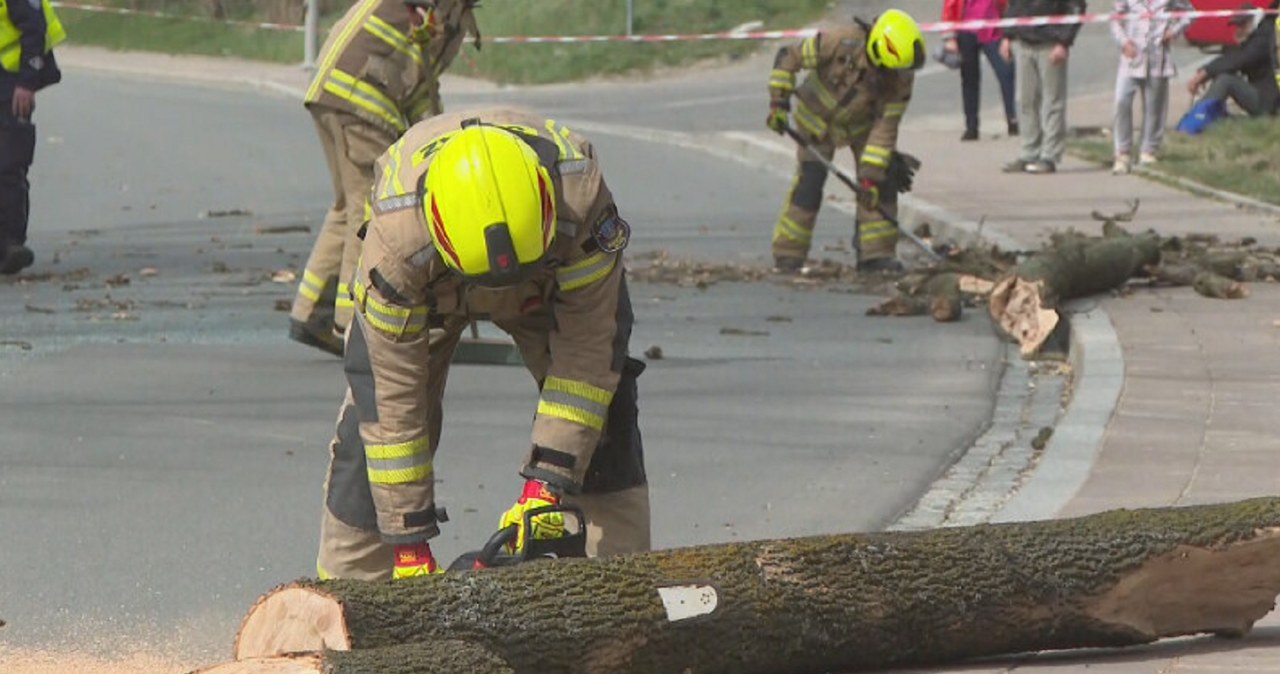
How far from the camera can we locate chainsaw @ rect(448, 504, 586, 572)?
15.5ft

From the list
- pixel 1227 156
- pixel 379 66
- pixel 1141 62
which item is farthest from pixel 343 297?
pixel 1227 156

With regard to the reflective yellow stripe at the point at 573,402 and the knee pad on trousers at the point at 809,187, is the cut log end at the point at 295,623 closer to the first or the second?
the reflective yellow stripe at the point at 573,402

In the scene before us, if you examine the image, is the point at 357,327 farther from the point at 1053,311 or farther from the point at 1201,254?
the point at 1201,254

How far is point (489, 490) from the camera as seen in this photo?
7.29 metres

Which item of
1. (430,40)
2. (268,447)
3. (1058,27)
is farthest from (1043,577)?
(1058,27)

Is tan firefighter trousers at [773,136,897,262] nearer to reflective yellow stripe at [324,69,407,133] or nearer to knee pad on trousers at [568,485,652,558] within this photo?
reflective yellow stripe at [324,69,407,133]

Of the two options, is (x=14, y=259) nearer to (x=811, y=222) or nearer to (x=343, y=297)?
(x=343, y=297)

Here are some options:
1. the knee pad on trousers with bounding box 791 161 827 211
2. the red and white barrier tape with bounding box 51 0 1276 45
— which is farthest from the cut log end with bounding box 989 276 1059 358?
the red and white barrier tape with bounding box 51 0 1276 45

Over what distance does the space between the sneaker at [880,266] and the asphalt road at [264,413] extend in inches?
21.2

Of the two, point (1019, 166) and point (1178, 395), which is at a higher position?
point (1178, 395)

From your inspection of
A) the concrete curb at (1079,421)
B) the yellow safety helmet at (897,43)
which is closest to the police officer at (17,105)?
the yellow safety helmet at (897,43)

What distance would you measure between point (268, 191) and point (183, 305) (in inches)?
219

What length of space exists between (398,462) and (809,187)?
8164 millimetres

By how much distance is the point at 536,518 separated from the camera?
4781 mm
